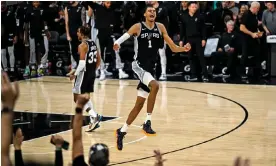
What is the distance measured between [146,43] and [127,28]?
8391 mm

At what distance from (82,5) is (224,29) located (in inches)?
164

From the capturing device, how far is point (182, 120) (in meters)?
13.6

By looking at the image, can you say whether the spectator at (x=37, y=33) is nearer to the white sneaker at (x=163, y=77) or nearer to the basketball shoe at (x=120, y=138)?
the white sneaker at (x=163, y=77)

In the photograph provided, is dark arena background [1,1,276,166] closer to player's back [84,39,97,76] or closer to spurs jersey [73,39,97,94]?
spurs jersey [73,39,97,94]

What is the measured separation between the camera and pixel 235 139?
38.9ft

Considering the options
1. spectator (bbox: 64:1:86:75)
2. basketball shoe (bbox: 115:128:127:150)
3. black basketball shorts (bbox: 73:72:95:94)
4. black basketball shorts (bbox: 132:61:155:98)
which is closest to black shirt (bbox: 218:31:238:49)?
spectator (bbox: 64:1:86:75)

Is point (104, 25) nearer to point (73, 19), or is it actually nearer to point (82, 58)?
point (73, 19)

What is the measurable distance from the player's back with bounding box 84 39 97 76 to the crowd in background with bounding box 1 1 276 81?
262 inches

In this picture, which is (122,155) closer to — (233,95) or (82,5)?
(233,95)

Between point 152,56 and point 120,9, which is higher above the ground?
point 120,9

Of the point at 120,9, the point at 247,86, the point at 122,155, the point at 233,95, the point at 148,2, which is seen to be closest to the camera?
the point at 122,155

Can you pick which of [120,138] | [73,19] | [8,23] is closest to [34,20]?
[8,23]

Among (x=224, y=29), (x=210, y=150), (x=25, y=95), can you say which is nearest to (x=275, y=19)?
(x=224, y=29)

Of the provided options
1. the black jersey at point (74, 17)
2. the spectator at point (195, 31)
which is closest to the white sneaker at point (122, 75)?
the black jersey at point (74, 17)
